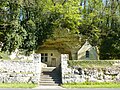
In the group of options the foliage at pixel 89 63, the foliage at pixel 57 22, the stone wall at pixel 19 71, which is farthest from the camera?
the foliage at pixel 57 22

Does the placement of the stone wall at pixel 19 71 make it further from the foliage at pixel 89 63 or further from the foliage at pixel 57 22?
the foliage at pixel 57 22

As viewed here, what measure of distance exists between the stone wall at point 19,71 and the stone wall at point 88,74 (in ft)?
8.30

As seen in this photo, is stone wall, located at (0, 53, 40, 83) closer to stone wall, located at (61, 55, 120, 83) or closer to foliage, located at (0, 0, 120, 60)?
stone wall, located at (61, 55, 120, 83)

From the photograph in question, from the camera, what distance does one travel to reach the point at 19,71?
2516cm

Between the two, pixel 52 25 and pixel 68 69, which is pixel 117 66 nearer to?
pixel 68 69

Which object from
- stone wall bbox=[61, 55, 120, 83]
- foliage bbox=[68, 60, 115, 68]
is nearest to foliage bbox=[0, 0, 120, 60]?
foliage bbox=[68, 60, 115, 68]

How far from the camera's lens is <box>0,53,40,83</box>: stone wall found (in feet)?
78.9

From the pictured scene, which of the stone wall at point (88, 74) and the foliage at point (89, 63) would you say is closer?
the stone wall at point (88, 74)

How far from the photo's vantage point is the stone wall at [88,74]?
80.3 feet

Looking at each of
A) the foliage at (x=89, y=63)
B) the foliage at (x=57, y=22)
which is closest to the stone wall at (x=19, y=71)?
the foliage at (x=89, y=63)

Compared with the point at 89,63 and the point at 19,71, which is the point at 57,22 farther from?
the point at 19,71

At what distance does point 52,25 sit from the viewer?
35.7 m

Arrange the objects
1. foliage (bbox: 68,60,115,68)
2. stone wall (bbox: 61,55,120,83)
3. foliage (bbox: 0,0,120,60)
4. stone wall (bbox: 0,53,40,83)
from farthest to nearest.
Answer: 1. foliage (bbox: 0,0,120,60)
2. foliage (bbox: 68,60,115,68)
3. stone wall (bbox: 61,55,120,83)
4. stone wall (bbox: 0,53,40,83)

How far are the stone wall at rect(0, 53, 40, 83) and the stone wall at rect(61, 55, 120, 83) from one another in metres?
2.53
